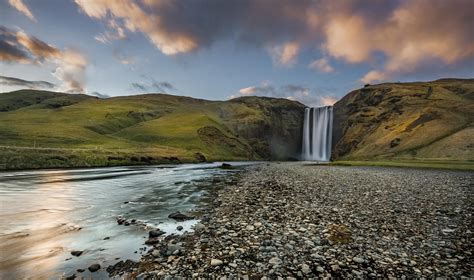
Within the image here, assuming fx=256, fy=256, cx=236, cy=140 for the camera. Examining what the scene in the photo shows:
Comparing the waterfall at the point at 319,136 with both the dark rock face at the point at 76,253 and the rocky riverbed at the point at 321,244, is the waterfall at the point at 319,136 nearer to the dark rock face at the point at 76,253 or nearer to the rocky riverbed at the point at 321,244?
the rocky riverbed at the point at 321,244

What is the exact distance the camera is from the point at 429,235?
11.5 meters

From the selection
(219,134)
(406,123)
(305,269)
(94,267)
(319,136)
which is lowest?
(94,267)

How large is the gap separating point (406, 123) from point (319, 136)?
65.2 meters

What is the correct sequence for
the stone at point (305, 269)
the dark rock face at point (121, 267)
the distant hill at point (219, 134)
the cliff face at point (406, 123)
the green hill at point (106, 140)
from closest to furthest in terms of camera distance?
1. the stone at point (305, 269)
2. the dark rock face at point (121, 267)
3. the green hill at point (106, 140)
4. the distant hill at point (219, 134)
5. the cliff face at point (406, 123)

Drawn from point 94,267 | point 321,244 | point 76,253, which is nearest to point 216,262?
point 94,267

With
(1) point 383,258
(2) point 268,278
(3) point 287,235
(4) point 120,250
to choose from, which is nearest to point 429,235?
(1) point 383,258

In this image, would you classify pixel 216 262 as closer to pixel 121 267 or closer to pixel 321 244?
pixel 121 267

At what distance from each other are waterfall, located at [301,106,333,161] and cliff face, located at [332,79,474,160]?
525 centimetres

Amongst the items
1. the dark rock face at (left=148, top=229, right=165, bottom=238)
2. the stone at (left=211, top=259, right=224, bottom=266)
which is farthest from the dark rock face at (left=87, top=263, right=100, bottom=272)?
the stone at (left=211, top=259, right=224, bottom=266)

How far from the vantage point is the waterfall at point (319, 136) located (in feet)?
576

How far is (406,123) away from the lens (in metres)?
122

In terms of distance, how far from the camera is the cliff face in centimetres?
9106

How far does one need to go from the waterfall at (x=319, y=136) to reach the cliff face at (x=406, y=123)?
525 cm

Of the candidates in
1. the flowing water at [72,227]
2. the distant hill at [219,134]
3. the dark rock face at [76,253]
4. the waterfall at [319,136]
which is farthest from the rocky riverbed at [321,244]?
the waterfall at [319,136]
